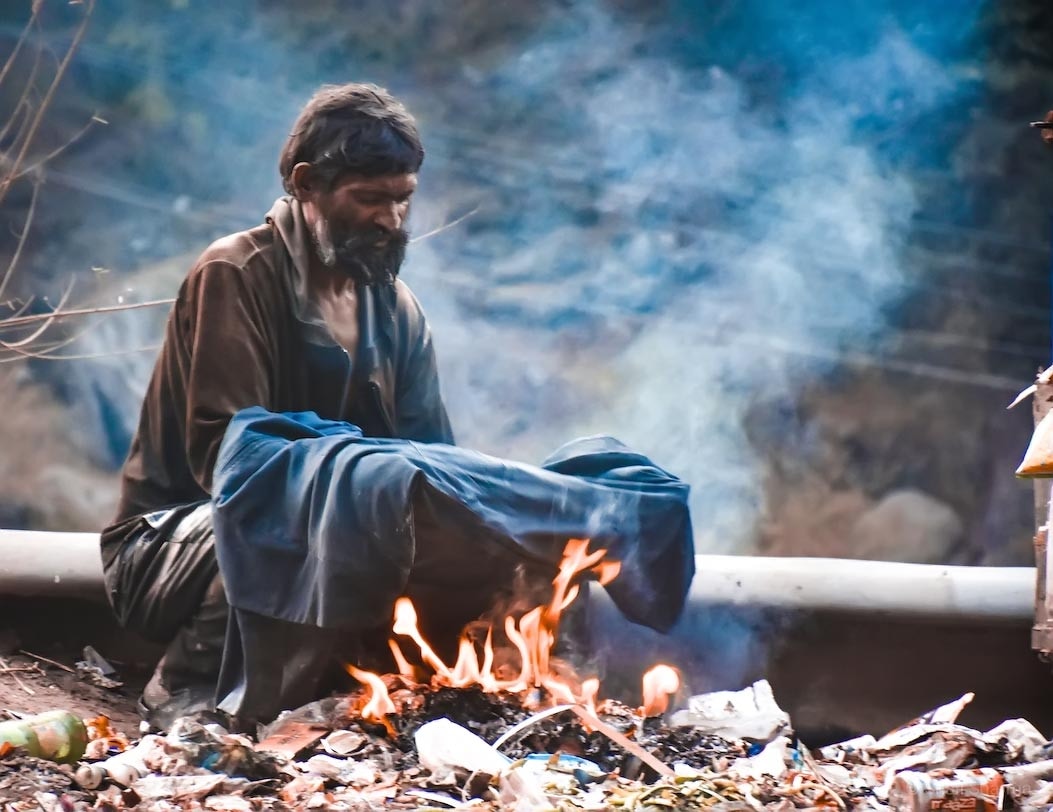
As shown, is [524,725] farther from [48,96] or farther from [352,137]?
[48,96]

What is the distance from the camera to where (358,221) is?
5488mm

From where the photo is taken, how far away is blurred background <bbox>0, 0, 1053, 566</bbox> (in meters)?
6.27

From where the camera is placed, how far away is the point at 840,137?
250 inches

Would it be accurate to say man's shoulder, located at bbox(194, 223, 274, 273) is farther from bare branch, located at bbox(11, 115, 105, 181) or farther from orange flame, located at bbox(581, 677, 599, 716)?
orange flame, located at bbox(581, 677, 599, 716)

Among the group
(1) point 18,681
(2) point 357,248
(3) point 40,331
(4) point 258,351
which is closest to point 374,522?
(4) point 258,351

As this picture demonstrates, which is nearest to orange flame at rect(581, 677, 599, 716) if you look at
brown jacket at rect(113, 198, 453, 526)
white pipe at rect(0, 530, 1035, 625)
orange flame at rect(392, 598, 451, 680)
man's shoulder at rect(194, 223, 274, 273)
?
orange flame at rect(392, 598, 451, 680)

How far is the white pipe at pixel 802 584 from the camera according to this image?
5789 millimetres

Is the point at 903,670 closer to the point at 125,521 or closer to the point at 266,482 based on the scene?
the point at 266,482

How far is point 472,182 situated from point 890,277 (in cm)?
176

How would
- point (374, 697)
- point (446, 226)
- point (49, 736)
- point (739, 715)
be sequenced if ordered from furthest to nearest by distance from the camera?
1. point (446, 226)
2. point (739, 715)
3. point (374, 697)
4. point (49, 736)

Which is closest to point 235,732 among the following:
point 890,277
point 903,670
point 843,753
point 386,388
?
point 386,388

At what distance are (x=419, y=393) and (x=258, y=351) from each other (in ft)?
2.27

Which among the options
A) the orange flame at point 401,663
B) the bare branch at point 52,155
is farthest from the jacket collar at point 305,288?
the bare branch at point 52,155

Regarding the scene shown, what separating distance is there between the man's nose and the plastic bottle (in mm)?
2541
